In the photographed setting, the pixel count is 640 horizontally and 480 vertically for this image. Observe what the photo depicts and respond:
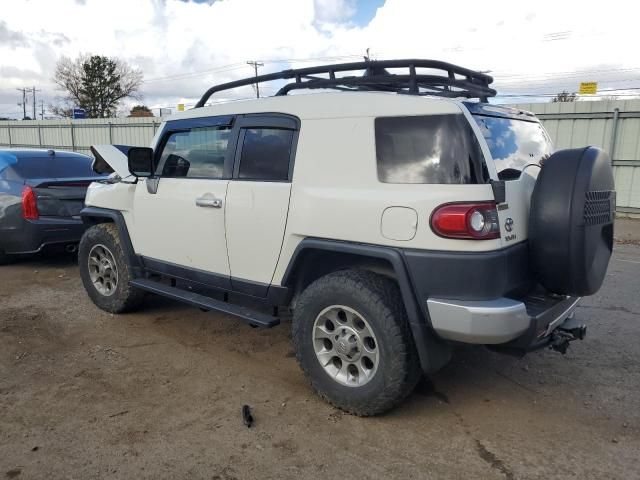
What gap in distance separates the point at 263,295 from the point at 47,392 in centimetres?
161

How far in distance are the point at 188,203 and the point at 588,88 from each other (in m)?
16.8

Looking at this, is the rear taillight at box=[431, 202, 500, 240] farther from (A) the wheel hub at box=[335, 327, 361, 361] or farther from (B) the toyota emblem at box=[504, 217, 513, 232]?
(A) the wheel hub at box=[335, 327, 361, 361]

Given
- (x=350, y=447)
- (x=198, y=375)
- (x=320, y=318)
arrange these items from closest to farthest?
(x=350, y=447), (x=320, y=318), (x=198, y=375)

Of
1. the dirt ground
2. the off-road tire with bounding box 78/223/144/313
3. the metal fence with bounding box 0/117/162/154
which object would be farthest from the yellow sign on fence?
the off-road tire with bounding box 78/223/144/313

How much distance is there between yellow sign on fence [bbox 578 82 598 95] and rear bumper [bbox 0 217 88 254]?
53.6 ft

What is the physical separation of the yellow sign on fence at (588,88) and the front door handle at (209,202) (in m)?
16.8

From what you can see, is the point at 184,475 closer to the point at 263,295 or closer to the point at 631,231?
the point at 263,295

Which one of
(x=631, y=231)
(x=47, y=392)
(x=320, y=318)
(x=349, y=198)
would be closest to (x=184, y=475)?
(x=320, y=318)

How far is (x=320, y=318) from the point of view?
3.31m

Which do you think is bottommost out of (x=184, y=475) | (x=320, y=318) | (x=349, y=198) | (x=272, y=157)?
(x=184, y=475)

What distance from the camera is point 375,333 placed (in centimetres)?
304

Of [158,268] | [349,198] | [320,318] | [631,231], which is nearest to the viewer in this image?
[349,198]

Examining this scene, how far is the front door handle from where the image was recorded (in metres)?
3.84

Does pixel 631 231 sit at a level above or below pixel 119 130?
below
